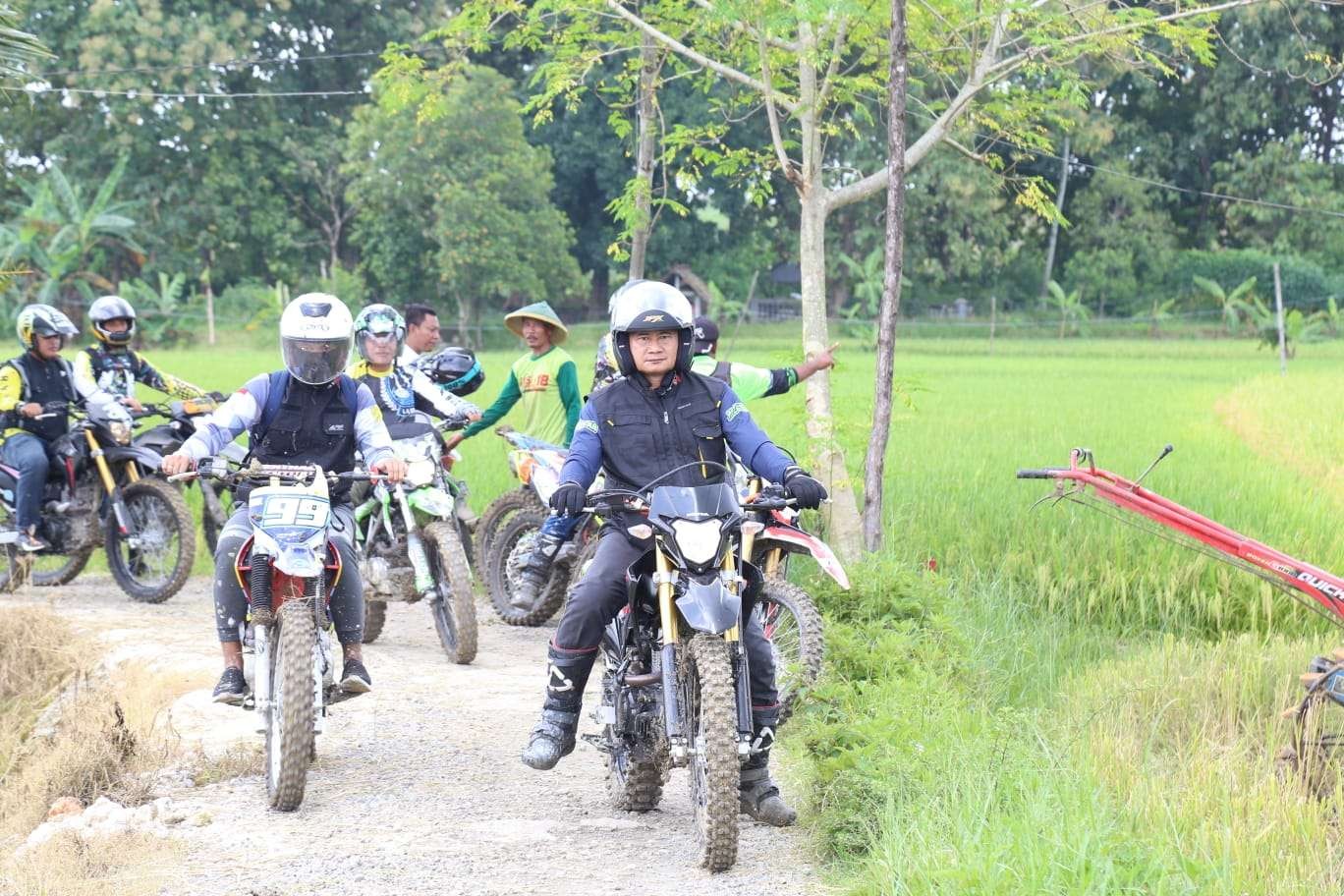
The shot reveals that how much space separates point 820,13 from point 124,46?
1488 inches

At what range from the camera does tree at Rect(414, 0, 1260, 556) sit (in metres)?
9.67

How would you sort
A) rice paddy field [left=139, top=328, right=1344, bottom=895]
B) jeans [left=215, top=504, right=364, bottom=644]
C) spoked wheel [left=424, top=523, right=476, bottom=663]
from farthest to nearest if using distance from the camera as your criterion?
spoked wheel [left=424, top=523, right=476, bottom=663] → jeans [left=215, top=504, right=364, bottom=644] → rice paddy field [left=139, top=328, right=1344, bottom=895]

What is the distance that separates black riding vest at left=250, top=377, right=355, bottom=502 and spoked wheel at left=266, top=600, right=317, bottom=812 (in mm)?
727

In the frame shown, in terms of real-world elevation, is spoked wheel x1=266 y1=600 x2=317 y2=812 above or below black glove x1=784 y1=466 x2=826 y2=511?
below

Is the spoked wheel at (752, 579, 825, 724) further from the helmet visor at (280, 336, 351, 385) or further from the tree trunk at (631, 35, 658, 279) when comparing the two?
the tree trunk at (631, 35, 658, 279)

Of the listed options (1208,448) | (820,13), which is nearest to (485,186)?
(1208,448)

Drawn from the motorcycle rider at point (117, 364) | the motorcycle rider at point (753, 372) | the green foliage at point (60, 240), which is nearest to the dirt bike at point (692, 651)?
the motorcycle rider at point (753, 372)

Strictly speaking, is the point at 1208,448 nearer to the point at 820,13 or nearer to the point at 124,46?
the point at 820,13

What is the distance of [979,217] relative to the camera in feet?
149

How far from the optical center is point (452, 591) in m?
8.07

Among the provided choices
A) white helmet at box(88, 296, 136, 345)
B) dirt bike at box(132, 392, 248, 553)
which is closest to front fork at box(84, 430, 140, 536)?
dirt bike at box(132, 392, 248, 553)

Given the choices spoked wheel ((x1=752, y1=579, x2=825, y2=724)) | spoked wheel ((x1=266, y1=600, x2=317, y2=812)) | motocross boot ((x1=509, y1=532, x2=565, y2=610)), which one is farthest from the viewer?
motocross boot ((x1=509, y1=532, x2=565, y2=610))

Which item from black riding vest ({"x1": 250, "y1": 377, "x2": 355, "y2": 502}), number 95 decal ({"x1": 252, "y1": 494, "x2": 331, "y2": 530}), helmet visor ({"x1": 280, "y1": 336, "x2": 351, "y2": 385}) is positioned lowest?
number 95 decal ({"x1": 252, "y1": 494, "x2": 331, "y2": 530})

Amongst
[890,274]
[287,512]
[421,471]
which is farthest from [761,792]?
[890,274]
